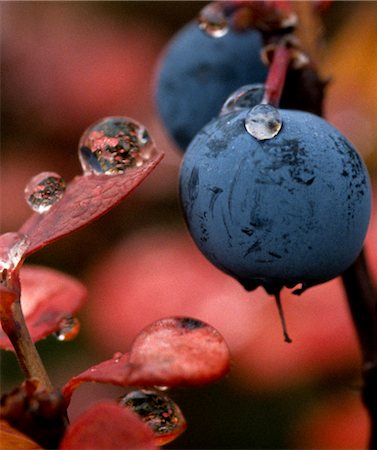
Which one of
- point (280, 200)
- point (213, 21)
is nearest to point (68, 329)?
point (280, 200)

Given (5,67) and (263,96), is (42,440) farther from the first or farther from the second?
(5,67)

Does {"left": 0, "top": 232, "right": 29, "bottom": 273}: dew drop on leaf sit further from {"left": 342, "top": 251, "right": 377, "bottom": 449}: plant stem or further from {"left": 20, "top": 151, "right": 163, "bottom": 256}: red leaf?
{"left": 342, "top": 251, "right": 377, "bottom": 449}: plant stem

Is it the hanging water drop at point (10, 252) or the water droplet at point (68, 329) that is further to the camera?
the water droplet at point (68, 329)

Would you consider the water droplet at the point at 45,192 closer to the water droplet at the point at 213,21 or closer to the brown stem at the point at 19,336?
the brown stem at the point at 19,336

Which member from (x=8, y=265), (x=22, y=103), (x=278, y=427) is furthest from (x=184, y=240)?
(x=8, y=265)

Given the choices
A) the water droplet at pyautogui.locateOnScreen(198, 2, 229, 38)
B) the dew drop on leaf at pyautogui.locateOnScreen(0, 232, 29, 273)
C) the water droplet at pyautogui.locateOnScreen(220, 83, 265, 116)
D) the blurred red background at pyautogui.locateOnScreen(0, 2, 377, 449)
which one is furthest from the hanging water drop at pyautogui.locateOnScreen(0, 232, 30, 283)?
the blurred red background at pyautogui.locateOnScreen(0, 2, 377, 449)

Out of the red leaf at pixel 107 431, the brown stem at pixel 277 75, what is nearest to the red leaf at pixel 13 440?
the red leaf at pixel 107 431

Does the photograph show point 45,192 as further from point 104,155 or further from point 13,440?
point 13,440
